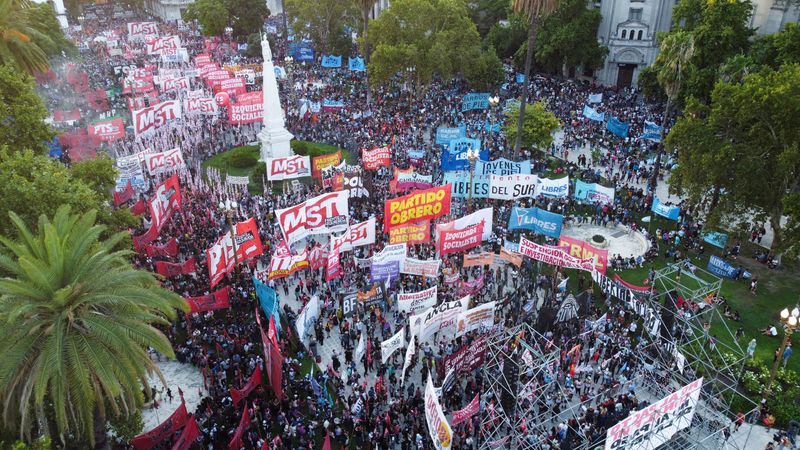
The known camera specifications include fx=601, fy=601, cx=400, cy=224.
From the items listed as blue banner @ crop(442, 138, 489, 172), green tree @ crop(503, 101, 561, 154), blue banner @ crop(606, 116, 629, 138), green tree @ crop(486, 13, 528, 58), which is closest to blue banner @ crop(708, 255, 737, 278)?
blue banner @ crop(442, 138, 489, 172)

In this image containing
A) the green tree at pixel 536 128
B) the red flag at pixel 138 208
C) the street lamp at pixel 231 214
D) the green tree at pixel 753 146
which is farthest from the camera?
the green tree at pixel 536 128

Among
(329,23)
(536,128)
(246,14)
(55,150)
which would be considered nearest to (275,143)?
(55,150)

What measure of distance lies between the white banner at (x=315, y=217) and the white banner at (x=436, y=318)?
8.10 metres

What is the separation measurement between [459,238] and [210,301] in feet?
38.1

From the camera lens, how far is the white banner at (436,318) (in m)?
22.4

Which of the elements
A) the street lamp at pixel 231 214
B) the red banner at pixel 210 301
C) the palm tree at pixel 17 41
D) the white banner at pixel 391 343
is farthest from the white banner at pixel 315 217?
the palm tree at pixel 17 41

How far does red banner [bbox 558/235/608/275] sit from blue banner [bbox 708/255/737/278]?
24.4 ft

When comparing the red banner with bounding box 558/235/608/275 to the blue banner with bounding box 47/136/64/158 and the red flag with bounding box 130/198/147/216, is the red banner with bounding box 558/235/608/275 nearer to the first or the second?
the red flag with bounding box 130/198/147/216

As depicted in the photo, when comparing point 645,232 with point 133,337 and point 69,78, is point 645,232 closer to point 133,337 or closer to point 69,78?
point 133,337

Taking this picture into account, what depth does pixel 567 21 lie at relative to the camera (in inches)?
2442

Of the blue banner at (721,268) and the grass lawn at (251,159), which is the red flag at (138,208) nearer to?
the grass lawn at (251,159)

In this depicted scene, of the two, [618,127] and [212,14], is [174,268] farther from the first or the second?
[212,14]

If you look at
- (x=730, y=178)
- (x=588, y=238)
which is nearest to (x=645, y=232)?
(x=588, y=238)

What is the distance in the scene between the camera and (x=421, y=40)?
54.4 m
